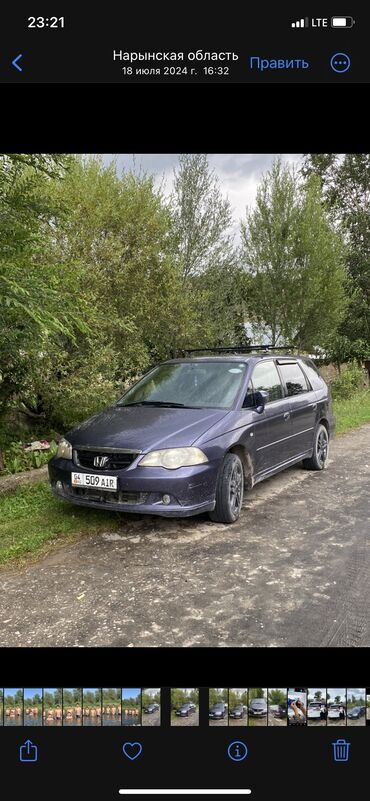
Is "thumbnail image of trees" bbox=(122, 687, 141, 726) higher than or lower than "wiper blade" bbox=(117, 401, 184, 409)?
lower

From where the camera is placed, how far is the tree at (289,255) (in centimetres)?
1711

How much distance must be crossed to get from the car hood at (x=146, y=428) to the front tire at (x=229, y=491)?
1.35 ft

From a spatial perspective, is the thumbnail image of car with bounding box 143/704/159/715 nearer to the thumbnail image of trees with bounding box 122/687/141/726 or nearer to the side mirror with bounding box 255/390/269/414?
the thumbnail image of trees with bounding box 122/687/141/726

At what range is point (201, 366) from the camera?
5.61 meters

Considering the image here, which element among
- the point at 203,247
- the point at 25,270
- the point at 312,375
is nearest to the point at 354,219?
the point at 203,247

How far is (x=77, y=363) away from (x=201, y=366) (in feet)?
12.3

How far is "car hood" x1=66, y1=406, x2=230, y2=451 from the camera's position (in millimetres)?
4160

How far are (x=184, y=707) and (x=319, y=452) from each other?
564 cm

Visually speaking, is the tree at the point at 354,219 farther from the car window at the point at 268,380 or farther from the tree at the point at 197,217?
the car window at the point at 268,380

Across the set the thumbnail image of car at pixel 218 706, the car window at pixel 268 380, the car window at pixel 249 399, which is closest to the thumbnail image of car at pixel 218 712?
the thumbnail image of car at pixel 218 706

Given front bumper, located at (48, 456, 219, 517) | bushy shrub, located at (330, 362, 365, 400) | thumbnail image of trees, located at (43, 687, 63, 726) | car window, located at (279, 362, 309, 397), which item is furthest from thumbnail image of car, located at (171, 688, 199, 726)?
bushy shrub, located at (330, 362, 365, 400)

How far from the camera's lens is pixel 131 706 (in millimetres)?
1438

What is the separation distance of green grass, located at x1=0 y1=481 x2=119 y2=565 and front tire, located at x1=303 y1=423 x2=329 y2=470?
308 cm
